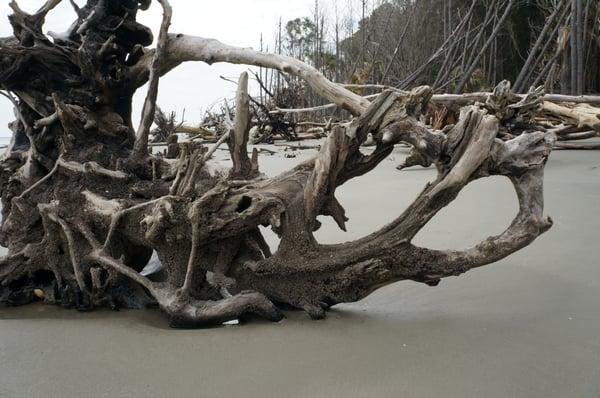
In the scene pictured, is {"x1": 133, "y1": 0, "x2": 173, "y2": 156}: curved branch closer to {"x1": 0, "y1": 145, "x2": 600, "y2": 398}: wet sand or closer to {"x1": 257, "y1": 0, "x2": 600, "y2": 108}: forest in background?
{"x1": 0, "y1": 145, "x2": 600, "y2": 398}: wet sand

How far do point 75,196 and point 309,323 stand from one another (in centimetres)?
119

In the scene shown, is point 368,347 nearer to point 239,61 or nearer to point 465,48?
point 239,61

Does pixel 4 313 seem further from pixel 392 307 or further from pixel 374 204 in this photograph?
pixel 374 204

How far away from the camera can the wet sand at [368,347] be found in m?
1.41

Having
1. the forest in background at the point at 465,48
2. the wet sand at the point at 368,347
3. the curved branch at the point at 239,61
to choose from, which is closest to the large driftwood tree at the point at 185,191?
the curved branch at the point at 239,61

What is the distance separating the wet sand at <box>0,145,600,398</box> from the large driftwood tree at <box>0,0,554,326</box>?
5.6 inches

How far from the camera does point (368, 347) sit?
1634 millimetres

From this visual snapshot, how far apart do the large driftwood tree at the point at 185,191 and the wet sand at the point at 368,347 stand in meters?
0.14

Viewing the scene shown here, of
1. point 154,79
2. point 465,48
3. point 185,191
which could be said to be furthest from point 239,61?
point 465,48

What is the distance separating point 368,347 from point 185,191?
35.1 inches

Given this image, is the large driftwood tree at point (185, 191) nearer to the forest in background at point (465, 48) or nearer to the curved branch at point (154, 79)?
the curved branch at point (154, 79)

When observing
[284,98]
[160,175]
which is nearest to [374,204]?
[160,175]

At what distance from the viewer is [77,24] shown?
2.64 m

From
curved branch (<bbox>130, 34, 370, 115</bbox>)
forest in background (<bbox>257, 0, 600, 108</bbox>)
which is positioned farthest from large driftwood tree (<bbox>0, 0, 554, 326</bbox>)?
forest in background (<bbox>257, 0, 600, 108</bbox>)
